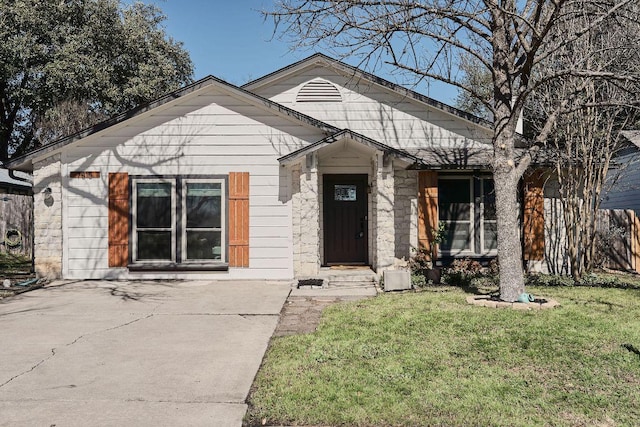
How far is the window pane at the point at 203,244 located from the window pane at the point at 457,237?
5.58 meters

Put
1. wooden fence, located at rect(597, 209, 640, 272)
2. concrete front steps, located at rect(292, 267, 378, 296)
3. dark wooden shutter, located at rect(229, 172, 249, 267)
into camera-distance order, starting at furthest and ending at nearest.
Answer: wooden fence, located at rect(597, 209, 640, 272) → dark wooden shutter, located at rect(229, 172, 249, 267) → concrete front steps, located at rect(292, 267, 378, 296)

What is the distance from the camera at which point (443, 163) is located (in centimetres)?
1041

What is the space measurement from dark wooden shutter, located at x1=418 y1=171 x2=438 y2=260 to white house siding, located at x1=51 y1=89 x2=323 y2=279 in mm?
3116

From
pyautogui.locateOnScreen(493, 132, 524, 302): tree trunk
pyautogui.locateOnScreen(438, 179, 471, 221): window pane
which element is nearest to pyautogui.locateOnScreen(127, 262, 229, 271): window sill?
pyautogui.locateOnScreen(438, 179, 471, 221): window pane

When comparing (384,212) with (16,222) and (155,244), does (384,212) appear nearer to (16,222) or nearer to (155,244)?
(155,244)

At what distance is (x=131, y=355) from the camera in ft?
16.4

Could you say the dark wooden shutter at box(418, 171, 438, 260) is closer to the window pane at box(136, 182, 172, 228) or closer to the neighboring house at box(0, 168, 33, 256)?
the window pane at box(136, 182, 172, 228)

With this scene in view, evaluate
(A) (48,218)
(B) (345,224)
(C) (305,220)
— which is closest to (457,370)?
(C) (305,220)

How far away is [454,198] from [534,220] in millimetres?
1951

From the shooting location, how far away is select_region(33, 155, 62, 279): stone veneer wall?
10.1m

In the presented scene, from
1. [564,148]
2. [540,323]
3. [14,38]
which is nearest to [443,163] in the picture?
[564,148]

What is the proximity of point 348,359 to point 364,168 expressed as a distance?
694 centimetres

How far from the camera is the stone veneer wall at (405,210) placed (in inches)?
433

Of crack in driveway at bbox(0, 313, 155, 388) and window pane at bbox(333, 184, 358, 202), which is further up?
window pane at bbox(333, 184, 358, 202)
